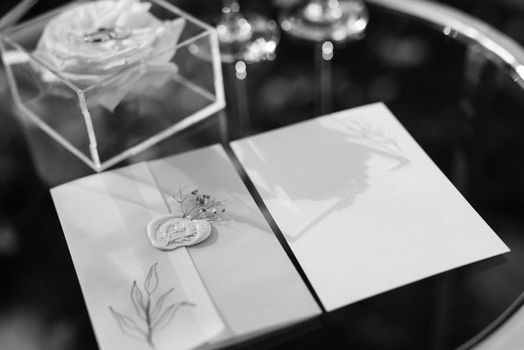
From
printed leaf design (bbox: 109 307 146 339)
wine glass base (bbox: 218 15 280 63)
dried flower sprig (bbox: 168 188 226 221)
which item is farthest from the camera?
wine glass base (bbox: 218 15 280 63)

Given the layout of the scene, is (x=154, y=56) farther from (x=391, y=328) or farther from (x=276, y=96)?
(x=391, y=328)

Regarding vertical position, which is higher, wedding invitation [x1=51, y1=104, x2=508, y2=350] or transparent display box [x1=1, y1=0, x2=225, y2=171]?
transparent display box [x1=1, y1=0, x2=225, y2=171]

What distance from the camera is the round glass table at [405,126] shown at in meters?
0.69

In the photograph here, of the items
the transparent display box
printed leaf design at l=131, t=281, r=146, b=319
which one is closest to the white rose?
the transparent display box

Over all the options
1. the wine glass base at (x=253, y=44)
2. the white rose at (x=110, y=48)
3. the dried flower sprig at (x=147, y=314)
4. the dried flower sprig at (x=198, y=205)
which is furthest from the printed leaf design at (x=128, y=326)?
the wine glass base at (x=253, y=44)

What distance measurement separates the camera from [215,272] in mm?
716

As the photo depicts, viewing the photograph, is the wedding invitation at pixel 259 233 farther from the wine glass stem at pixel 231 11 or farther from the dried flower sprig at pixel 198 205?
the wine glass stem at pixel 231 11

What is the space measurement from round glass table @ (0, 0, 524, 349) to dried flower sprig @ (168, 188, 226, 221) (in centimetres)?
10

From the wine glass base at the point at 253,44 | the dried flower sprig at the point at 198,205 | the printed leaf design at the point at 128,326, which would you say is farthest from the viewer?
the wine glass base at the point at 253,44

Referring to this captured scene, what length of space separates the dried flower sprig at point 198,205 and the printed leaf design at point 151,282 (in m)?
0.08

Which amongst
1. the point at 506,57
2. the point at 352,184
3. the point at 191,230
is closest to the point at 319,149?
the point at 352,184

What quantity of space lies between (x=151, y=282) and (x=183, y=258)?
39 mm

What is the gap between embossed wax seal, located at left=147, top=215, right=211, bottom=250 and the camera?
74 cm

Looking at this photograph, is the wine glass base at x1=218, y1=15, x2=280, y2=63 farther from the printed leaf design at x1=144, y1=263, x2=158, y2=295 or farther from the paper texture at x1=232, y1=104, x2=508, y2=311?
the printed leaf design at x1=144, y1=263, x2=158, y2=295
